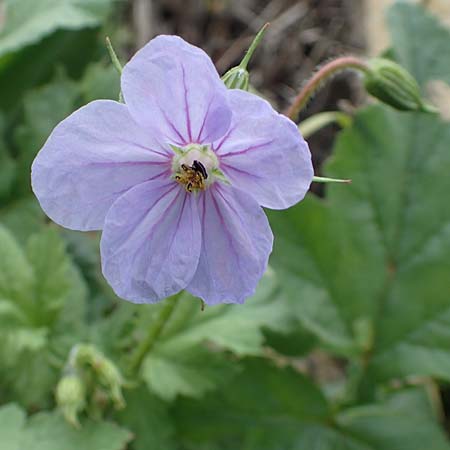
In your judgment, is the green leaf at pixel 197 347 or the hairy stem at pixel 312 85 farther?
the green leaf at pixel 197 347

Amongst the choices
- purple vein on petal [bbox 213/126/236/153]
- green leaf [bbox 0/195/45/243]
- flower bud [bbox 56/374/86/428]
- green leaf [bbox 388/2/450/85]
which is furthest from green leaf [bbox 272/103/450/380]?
purple vein on petal [bbox 213/126/236/153]

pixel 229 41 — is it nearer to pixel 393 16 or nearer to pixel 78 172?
pixel 393 16

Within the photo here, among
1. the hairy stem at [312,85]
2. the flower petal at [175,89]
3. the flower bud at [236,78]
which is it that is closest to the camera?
the flower petal at [175,89]

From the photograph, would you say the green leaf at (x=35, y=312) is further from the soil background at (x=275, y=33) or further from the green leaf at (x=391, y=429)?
the soil background at (x=275, y=33)

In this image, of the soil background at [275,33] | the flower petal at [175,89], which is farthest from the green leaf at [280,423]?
the soil background at [275,33]

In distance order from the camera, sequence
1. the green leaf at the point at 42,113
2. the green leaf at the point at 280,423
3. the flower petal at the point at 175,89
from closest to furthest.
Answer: the flower petal at the point at 175,89 → the green leaf at the point at 280,423 → the green leaf at the point at 42,113

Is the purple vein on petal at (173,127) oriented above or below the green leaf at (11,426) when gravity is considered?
above

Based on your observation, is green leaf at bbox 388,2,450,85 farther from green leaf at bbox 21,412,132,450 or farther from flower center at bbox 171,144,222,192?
green leaf at bbox 21,412,132,450

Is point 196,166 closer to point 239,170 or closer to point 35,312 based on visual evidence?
point 239,170
